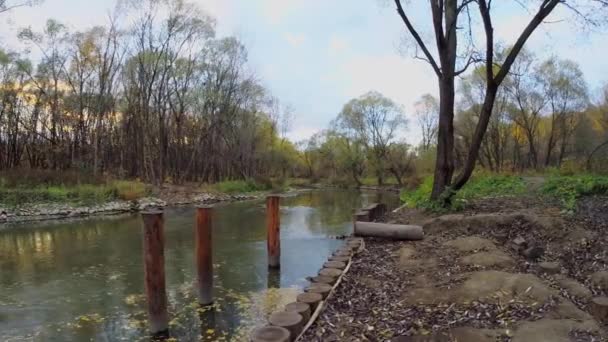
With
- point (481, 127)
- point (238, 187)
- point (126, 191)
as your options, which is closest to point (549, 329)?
point (481, 127)

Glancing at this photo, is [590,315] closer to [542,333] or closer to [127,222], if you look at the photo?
[542,333]

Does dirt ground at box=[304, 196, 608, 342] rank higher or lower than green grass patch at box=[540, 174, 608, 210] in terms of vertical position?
lower

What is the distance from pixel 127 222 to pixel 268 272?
1073cm

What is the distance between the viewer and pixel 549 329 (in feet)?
12.4

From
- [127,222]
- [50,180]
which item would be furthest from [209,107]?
[127,222]

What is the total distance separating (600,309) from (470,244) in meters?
2.86

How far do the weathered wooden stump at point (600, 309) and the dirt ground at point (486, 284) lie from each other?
18mm

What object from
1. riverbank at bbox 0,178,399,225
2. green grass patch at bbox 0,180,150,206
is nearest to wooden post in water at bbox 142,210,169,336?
riverbank at bbox 0,178,399,225

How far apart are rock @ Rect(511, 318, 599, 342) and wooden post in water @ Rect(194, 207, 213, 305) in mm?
4868

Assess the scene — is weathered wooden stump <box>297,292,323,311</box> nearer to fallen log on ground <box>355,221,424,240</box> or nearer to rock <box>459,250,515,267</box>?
rock <box>459,250,515,267</box>

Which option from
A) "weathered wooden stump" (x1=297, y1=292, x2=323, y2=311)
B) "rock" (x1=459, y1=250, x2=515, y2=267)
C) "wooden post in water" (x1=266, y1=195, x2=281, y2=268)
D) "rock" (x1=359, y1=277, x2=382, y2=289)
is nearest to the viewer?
"weathered wooden stump" (x1=297, y1=292, x2=323, y2=311)

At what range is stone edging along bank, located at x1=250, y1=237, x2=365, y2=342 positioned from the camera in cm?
389

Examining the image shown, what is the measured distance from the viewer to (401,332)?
416 centimetres

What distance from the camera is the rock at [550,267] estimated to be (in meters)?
5.29
